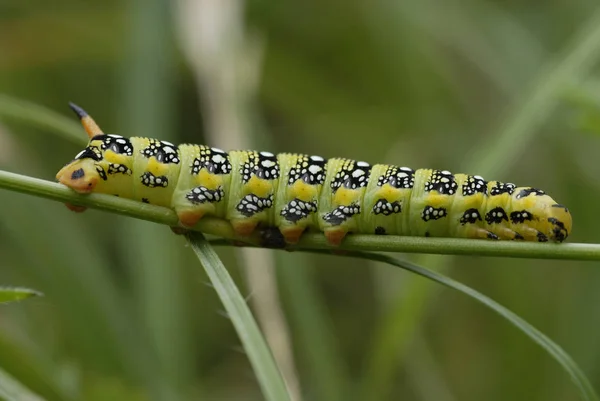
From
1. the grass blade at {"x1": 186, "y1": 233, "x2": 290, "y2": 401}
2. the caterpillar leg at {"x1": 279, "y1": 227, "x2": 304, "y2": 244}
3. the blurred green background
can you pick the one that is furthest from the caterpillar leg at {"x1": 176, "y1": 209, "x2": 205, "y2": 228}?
the blurred green background

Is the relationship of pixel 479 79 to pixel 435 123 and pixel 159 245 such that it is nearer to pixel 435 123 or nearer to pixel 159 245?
pixel 435 123

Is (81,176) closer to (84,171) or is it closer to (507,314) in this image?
(84,171)

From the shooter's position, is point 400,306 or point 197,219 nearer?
point 197,219

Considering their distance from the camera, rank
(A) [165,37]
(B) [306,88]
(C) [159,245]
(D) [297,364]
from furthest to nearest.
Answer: (B) [306,88]
(D) [297,364]
(A) [165,37]
(C) [159,245]

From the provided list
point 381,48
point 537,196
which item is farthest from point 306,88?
point 537,196

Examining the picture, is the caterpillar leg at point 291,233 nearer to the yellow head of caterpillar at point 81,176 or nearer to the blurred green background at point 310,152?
the yellow head of caterpillar at point 81,176

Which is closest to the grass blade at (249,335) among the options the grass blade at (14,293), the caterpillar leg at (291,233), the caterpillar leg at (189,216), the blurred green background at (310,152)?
the caterpillar leg at (189,216)
